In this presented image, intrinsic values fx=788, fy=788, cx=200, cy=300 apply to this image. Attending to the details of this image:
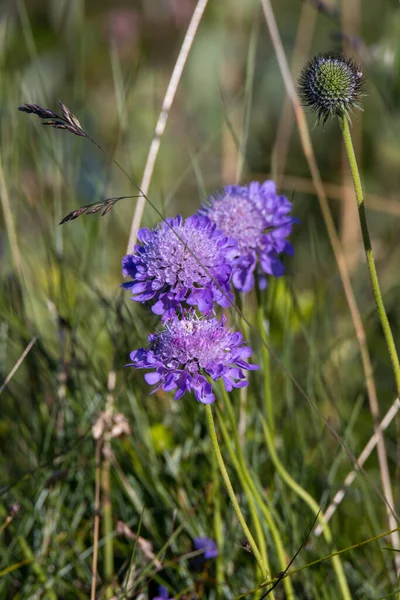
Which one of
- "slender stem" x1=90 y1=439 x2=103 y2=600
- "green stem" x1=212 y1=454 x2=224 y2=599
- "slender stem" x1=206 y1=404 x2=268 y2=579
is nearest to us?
"slender stem" x1=206 y1=404 x2=268 y2=579

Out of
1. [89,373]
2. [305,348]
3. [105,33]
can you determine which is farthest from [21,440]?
[105,33]

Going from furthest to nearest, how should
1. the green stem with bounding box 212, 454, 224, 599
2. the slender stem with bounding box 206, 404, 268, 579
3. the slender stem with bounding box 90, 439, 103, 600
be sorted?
1. the green stem with bounding box 212, 454, 224, 599
2. the slender stem with bounding box 90, 439, 103, 600
3. the slender stem with bounding box 206, 404, 268, 579

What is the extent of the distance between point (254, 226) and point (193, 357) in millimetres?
309

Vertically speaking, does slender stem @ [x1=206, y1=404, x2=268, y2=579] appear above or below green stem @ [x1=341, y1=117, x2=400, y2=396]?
below

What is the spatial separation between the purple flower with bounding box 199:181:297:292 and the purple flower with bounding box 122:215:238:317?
5.1 inches

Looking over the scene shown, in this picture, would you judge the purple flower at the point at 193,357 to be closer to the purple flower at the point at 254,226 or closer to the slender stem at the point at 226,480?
the slender stem at the point at 226,480

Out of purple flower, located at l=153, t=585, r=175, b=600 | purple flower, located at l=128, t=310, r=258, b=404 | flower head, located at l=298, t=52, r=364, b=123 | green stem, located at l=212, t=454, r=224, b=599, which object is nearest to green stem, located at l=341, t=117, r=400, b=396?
flower head, located at l=298, t=52, r=364, b=123

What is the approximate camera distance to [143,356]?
90cm

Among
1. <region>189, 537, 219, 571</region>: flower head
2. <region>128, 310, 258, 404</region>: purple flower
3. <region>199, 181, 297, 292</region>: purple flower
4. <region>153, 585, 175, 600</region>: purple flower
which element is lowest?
<region>153, 585, 175, 600</region>: purple flower

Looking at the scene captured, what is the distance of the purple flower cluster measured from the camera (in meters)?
0.87

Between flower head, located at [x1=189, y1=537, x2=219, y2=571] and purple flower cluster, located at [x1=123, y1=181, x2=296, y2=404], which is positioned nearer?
purple flower cluster, located at [x1=123, y1=181, x2=296, y2=404]

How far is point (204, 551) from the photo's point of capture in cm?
125

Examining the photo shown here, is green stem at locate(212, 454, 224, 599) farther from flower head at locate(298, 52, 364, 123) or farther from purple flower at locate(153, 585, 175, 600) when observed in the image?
flower head at locate(298, 52, 364, 123)

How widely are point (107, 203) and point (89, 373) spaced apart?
0.67m
